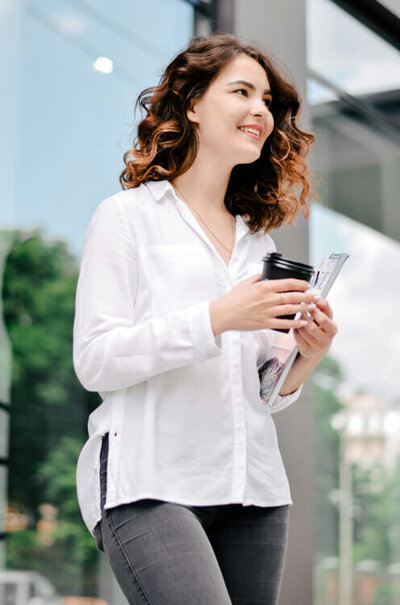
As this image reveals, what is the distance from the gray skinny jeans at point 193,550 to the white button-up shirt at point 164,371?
0.03 meters

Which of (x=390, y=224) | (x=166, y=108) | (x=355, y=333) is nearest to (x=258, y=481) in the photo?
(x=166, y=108)

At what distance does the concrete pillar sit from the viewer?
246 centimetres

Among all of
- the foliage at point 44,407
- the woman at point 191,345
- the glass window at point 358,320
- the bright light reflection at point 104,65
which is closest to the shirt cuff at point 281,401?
the woman at point 191,345

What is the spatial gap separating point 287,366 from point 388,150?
113 inches

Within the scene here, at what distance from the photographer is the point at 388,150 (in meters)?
4.17

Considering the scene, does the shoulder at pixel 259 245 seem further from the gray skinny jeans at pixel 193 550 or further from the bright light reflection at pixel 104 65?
the bright light reflection at pixel 104 65

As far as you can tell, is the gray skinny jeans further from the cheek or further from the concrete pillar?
the concrete pillar

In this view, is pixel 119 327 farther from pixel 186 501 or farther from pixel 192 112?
pixel 192 112

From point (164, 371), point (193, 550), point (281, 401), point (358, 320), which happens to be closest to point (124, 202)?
point (164, 371)

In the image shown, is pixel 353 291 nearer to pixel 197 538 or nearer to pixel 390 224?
pixel 390 224

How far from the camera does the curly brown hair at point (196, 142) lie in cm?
172

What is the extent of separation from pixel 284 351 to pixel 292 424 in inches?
37.6

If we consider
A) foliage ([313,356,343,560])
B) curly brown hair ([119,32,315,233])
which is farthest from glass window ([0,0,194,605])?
foliage ([313,356,343,560])

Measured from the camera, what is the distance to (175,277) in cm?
155
